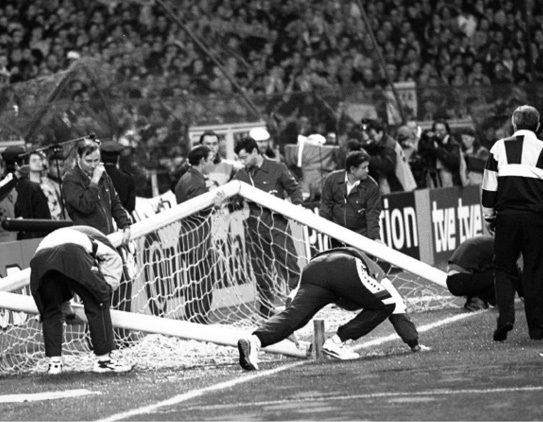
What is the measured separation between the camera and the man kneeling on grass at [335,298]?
10.7m

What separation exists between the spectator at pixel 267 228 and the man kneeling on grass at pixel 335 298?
114 inches

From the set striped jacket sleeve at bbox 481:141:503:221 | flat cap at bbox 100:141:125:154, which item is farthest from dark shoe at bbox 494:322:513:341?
flat cap at bbox 100:141:125:154

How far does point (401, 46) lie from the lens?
26688 mm

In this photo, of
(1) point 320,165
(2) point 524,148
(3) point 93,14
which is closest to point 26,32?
(3) point 93,14

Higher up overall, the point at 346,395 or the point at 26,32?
the point at 26,32

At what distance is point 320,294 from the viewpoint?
35.4ft

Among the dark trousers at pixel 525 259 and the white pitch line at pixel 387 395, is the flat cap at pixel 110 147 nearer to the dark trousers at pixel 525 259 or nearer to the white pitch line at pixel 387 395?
the dark trousers at pixel 525 259

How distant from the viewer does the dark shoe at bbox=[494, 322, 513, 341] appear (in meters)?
11.5

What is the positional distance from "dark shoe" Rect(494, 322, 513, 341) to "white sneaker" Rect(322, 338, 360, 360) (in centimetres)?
123

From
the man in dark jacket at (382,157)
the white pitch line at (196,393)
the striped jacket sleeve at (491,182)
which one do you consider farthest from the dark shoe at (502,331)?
the man in dark jacket at (382,157)

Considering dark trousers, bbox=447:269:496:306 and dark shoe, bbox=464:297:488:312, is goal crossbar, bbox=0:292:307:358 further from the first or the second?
dark shoe, bbox=464:297:488:312

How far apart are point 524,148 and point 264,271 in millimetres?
3459

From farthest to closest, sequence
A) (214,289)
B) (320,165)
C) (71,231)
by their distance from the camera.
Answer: (320,165) → (214,289) → (71,231)

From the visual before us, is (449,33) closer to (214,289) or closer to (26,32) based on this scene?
(26,32)
